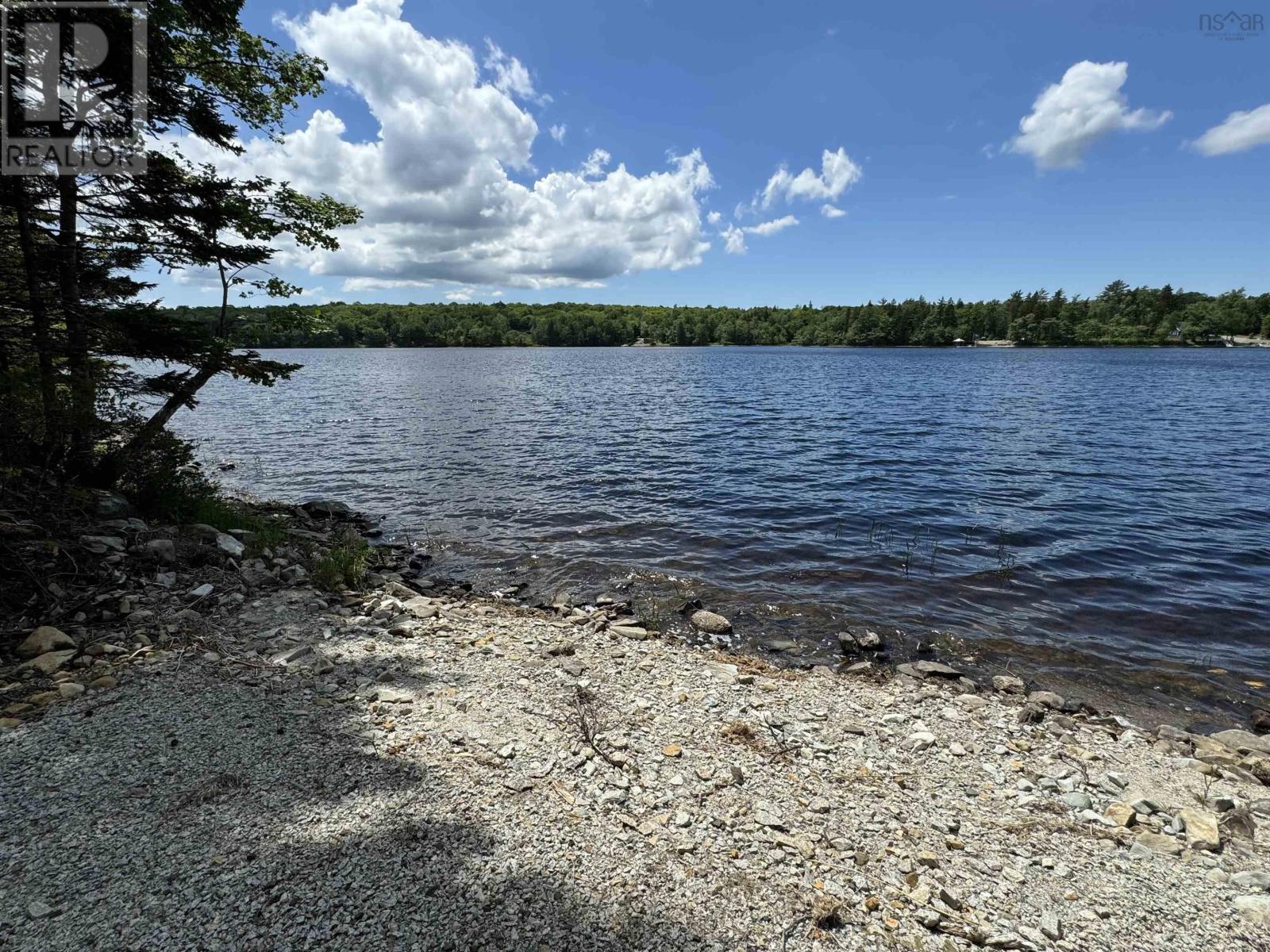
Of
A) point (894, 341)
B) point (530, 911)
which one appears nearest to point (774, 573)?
point (530, 911)

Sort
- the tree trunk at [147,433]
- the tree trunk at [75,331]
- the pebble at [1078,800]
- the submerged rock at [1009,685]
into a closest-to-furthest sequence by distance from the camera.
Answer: the pebble at [1078,800] < the submerged rock at [1009,685] < the tree trunk at [75,331] < the tree trunk at [147,433]

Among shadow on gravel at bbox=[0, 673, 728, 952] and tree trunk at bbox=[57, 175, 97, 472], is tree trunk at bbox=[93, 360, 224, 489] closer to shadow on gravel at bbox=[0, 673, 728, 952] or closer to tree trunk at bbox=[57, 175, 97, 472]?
tree trunk at bbox=[57, 175, 97, 472]

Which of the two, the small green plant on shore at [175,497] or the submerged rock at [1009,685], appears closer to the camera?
the submerged rock at [1009,685]

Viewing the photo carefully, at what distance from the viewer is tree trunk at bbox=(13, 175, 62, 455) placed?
8.61 m

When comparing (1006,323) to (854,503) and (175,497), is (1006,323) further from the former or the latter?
(175,497)

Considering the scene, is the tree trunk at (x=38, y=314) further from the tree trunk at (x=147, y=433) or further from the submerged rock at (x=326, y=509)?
the submerged rock at (x=326, y=509)

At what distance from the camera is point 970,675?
9.05m

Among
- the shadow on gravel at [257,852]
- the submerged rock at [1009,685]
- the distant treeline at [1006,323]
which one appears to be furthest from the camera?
the distant treeline at [1006,323]

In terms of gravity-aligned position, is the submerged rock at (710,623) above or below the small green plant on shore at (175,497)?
below

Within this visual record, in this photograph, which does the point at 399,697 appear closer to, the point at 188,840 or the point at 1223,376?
the point at 188,840

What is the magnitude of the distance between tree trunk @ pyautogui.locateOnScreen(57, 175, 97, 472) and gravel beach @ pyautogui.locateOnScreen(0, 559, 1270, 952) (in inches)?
168

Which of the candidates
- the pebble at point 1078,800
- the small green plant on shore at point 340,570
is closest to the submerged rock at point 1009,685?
the pebble at point 1078,800

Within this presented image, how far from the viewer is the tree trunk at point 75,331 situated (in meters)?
9.06

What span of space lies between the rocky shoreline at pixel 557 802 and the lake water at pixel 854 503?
11.9 ft
